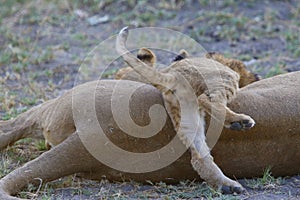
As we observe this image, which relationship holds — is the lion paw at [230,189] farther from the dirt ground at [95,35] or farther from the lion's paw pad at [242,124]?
the dirt ground at [95,35]

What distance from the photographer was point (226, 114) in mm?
3711

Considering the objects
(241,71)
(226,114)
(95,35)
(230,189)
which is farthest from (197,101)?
(95,35)

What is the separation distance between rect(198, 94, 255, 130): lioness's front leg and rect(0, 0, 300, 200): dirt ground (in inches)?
50.9

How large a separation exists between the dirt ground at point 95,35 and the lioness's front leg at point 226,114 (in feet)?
4.24

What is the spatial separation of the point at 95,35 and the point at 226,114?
4021mm

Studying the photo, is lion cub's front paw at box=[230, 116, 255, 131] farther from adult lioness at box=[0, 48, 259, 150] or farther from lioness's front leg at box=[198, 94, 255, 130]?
adult lioness at box=[0, 48, 259, 150]

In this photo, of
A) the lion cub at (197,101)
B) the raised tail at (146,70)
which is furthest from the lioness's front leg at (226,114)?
the raised tail at (146,70)

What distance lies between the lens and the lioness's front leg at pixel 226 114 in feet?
12.0

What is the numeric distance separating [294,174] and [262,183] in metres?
0.26

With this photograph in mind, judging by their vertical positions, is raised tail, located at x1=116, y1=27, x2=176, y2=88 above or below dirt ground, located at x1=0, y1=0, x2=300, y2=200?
above

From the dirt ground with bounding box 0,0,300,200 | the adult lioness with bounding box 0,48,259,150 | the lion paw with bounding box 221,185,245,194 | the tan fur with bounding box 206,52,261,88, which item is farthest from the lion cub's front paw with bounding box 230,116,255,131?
the dirt ground with bounding box 0,0,300,200

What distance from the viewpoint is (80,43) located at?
23.8ft

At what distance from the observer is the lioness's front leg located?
3.67 m

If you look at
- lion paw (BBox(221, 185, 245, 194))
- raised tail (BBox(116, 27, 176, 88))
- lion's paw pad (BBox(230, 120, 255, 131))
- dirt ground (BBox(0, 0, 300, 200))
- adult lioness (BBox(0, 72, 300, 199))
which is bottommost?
dirt ground (BBox(0, 0, 300, 200))
